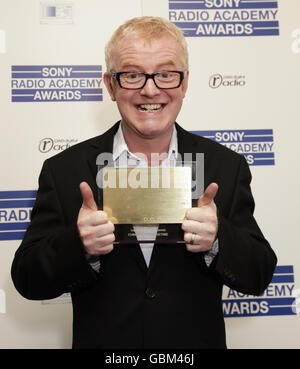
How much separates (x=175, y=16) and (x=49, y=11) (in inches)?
24.2

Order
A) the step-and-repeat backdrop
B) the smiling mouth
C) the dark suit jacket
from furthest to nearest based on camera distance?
the step-and-repeat backdrop → the smiling mouth → the dark suit jacket

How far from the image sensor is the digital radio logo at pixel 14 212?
6.08 feet

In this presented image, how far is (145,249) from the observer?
1179mm

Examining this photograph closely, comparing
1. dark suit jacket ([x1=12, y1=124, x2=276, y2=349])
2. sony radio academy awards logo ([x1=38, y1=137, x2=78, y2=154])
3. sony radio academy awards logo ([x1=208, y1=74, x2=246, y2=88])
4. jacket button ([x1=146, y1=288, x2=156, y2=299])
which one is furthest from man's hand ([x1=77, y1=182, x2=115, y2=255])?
sony radio academy awards logo ([x1=208, y1=74, x2=246, y2=88])

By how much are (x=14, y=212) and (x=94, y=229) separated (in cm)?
104

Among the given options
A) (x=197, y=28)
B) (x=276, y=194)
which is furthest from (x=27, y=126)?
(x=276, y=194)

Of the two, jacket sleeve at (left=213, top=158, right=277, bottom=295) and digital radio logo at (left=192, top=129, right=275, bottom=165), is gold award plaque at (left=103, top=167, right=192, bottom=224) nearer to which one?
jacket sleeve at (left=213, top=158, right=277, bottom=295)

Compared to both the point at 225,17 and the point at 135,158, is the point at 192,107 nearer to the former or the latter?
the point at 225,17

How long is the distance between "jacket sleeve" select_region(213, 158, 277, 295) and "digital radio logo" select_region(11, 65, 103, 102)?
0.95 meters

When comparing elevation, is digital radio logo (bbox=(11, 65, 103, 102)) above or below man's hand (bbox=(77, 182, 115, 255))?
above

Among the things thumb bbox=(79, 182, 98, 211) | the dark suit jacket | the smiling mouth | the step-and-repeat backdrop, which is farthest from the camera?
the step-and-repeat backdrop

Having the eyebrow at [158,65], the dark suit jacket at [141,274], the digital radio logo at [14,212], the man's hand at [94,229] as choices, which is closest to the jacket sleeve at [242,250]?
the dark suit jacket at [141,274]

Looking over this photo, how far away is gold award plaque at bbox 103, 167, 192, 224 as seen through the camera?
1.02 metres

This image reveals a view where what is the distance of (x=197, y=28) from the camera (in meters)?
1.91
